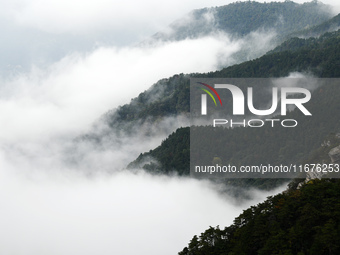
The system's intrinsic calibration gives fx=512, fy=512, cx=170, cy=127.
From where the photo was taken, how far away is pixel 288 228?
7481cm

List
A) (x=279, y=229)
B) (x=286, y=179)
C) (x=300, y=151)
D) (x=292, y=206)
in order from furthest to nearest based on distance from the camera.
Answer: (x=300, y=151), (x=286, y=179), (x=292, y=206), (x=279, y=229)

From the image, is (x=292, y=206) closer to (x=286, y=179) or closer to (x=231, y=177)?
(x=286, y=179)

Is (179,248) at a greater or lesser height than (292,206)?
greater

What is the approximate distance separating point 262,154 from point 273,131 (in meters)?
9.42

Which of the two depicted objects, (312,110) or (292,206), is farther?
(312,110)

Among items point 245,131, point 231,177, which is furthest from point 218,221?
point 245,131

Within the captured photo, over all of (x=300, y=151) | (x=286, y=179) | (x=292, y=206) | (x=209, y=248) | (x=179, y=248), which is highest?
(x=300, y=151)

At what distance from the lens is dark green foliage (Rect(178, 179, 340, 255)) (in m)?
67.9

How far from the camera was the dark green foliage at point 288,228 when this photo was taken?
67938 mm

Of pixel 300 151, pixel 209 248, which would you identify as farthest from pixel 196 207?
pixel 209 248

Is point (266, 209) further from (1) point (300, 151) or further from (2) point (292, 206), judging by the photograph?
(1) point (300, 151)

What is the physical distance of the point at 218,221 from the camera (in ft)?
552

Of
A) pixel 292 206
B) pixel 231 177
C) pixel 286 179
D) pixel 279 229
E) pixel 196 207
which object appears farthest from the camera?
pixel 196 207

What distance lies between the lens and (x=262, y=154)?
575 feet
